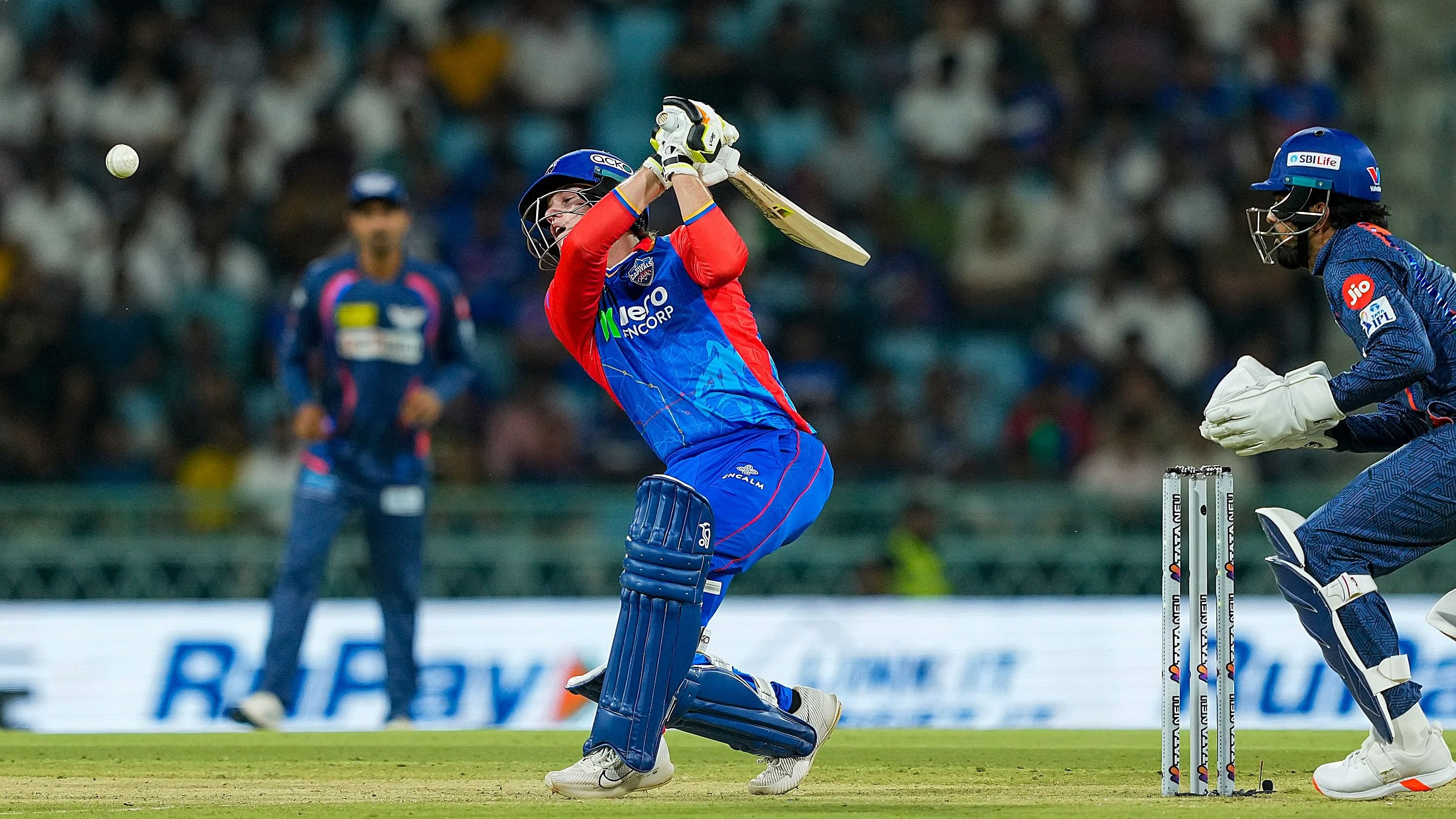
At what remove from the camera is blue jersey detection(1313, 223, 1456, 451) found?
4930mm

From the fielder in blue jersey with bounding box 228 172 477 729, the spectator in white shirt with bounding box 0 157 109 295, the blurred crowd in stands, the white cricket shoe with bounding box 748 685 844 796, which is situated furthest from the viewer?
the spectator in white shirt with bounding box 0 157 109 295

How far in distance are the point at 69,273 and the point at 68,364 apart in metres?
0.79

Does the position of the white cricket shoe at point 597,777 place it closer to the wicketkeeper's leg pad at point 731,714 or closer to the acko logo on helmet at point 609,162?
the wicketkeeper's leg pad at point 731,714

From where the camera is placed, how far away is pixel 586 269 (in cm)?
502

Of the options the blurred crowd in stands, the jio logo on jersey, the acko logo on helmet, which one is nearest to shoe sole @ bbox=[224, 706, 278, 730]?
the acko logo on helmet

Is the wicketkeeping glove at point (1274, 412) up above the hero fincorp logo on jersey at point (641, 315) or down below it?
below

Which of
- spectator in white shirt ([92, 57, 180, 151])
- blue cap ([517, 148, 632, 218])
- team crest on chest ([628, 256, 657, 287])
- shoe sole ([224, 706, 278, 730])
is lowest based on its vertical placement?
shoe sole ([224, 706, 278, 730])

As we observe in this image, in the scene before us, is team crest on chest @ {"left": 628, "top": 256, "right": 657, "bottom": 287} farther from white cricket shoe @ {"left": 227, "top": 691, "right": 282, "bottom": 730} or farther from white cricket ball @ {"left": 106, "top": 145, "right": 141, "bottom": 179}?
white cricket shoe @ {"left": 227, "top": 691, "right": 282, "bottom": 730}

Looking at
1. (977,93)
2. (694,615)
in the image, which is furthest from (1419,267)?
(977,93)

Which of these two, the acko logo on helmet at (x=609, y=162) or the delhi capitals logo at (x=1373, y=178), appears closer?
the delhi capitals logo at (x=1373, y=178)

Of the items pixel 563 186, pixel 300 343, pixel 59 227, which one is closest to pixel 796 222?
pixel 563 186

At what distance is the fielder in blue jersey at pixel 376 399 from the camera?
8.20m

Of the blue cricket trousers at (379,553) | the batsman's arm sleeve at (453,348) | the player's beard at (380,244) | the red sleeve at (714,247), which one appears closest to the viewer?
the red sleeve at (714,247)

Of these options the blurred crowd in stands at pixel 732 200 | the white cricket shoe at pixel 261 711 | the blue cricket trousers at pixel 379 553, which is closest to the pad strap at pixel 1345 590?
the blue cricket trousers at pixel 379 553
